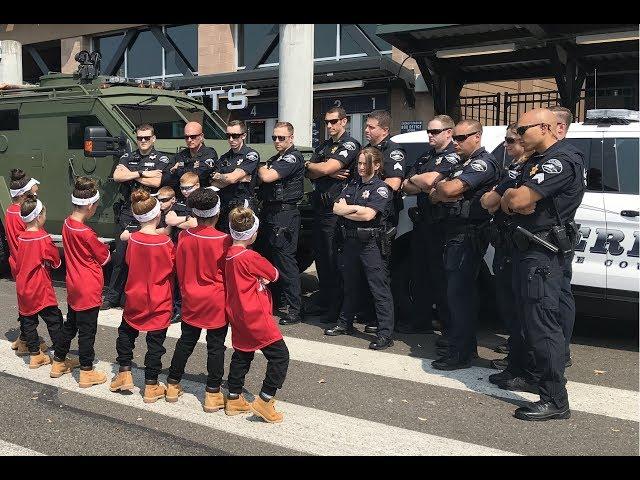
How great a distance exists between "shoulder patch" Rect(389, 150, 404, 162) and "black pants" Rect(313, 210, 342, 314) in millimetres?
805

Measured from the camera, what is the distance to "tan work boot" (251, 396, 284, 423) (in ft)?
13.0

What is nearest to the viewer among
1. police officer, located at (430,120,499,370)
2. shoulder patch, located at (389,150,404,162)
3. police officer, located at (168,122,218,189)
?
police officer, located at (430,120,499,370)

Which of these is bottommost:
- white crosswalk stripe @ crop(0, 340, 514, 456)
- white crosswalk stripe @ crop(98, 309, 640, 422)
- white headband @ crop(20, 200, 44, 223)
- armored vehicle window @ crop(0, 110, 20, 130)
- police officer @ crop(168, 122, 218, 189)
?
white crosswalk stripe @ crop(0, 340, 514, 456)

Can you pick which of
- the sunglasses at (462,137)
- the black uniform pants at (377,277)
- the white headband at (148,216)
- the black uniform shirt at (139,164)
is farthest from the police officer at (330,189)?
the white headband at (148,216)

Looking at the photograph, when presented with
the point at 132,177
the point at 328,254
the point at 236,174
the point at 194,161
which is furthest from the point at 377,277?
the point at 132,177

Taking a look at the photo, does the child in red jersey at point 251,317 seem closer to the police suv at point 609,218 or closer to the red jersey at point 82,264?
the red jersey at point 82,264

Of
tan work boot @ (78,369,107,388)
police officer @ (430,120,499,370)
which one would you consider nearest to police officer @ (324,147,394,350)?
police officer @ (430,120,499,370)

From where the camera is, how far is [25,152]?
8.39 metres

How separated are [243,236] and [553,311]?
76.5 inches

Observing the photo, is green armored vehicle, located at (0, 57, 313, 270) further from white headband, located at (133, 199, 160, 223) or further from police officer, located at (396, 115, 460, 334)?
white headband, located at (133, 199, 160, 223)

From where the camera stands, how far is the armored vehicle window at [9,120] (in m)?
8.54

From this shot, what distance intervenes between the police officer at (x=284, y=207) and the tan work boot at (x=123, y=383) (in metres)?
2.18
